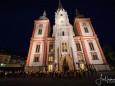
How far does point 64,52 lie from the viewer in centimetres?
4700

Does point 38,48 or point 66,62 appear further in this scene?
Result: point 38,48

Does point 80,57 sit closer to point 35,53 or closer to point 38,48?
point 38,48

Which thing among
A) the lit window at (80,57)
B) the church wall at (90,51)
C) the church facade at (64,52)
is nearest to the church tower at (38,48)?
the church facade at (64,52)

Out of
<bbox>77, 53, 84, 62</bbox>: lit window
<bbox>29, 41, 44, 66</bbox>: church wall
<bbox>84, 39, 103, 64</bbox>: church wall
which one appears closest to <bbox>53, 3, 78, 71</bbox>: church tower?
<bbox>77, 53, 84, 62</bbox>: lit window

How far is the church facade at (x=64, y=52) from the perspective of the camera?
44.7 metres

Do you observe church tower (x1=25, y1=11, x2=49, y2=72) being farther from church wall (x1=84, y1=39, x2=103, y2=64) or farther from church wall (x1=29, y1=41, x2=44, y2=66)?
church wall (x1=84, y1=39, x2=103, y2=64)

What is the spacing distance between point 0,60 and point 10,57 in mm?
5422

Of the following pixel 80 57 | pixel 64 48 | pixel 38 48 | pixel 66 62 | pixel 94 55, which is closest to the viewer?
pixel 66 62

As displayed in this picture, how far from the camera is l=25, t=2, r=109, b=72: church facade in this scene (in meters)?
44.7

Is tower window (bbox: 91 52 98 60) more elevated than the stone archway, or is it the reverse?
tower window (bbox: 91 52 98 60)

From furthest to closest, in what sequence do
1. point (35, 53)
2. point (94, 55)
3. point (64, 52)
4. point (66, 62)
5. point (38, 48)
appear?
point (38, 48) < point (35, 53) < point (94, 55) < point (64, 52) < point (66, 62)

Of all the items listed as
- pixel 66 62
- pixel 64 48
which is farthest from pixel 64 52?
pixel 66 62

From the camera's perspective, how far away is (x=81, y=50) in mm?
48438

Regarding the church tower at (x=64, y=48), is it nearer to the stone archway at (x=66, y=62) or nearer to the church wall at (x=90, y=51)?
the stone archway at (x=66, y=62)
